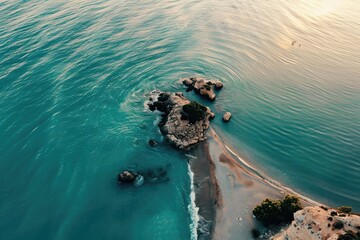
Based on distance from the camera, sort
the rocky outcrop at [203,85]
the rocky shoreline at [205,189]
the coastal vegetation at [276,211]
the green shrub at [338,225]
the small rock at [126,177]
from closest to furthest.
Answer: the green shrub at [338,225] < the coastal vegetation at [276,211] < the rocky shoreline at [205,189] < the small rock at [126,177] < the rocky outcrop at [203,85]

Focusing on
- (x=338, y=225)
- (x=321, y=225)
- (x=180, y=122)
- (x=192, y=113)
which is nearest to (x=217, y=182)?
(x=180, y=122)

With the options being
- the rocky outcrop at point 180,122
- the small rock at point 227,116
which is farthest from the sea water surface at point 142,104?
the rocky outcrop at point 180,122

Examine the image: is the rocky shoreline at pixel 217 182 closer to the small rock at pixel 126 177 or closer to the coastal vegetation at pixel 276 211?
the small rock at pixel 126 177

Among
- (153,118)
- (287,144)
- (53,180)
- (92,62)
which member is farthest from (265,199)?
(92,62)

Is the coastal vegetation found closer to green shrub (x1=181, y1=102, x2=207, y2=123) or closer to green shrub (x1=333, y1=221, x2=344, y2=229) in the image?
green shrub (x1=333, y1=221, x2=344, y2=229)

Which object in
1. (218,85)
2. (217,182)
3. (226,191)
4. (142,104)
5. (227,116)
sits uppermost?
(142,104)

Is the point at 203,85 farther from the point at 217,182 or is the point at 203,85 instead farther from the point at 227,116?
the point at 217,182

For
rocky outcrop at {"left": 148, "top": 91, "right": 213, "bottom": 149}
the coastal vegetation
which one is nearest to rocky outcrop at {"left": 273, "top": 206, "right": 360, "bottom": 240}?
the coastal vegetation
